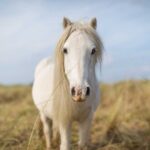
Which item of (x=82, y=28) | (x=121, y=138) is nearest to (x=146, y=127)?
(x=121, y=138)

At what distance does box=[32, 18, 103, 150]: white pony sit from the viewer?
373 centimetres

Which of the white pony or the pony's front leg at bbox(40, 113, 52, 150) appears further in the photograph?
the pony's front leg at bbox(40, 113, 52, 150)

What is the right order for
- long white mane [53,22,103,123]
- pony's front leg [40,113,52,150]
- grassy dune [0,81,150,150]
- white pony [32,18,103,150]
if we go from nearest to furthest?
1. white pony [32,18,103,150]
2. long white mane [53,22,103,123]
3. grassy dune [0,81,150,150]
4. pony's front leg [40,113,52,150]

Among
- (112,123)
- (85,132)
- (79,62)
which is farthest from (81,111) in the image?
(112,123)

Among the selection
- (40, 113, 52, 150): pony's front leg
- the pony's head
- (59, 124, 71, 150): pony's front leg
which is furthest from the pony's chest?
(40, 113, 52, 150): pony's front leg

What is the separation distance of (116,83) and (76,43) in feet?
24.3

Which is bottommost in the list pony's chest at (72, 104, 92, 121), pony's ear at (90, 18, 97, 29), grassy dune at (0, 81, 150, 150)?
grassy dune at (0, 81, 150, 150)

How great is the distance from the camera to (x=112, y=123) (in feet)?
20.6

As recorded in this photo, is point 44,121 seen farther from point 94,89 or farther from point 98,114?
point 98,114

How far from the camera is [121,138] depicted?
5988mm

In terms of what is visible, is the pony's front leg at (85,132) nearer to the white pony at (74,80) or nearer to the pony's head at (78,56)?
the white pony at (74,80)

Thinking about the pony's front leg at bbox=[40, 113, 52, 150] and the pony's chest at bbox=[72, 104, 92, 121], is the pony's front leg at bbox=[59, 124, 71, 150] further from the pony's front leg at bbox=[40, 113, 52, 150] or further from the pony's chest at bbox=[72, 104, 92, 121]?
the pony's front leg at bbox=[40, 113, 52, 150]

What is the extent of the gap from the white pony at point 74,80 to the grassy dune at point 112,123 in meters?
0.39

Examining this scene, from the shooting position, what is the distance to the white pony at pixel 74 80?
3.73 metres
